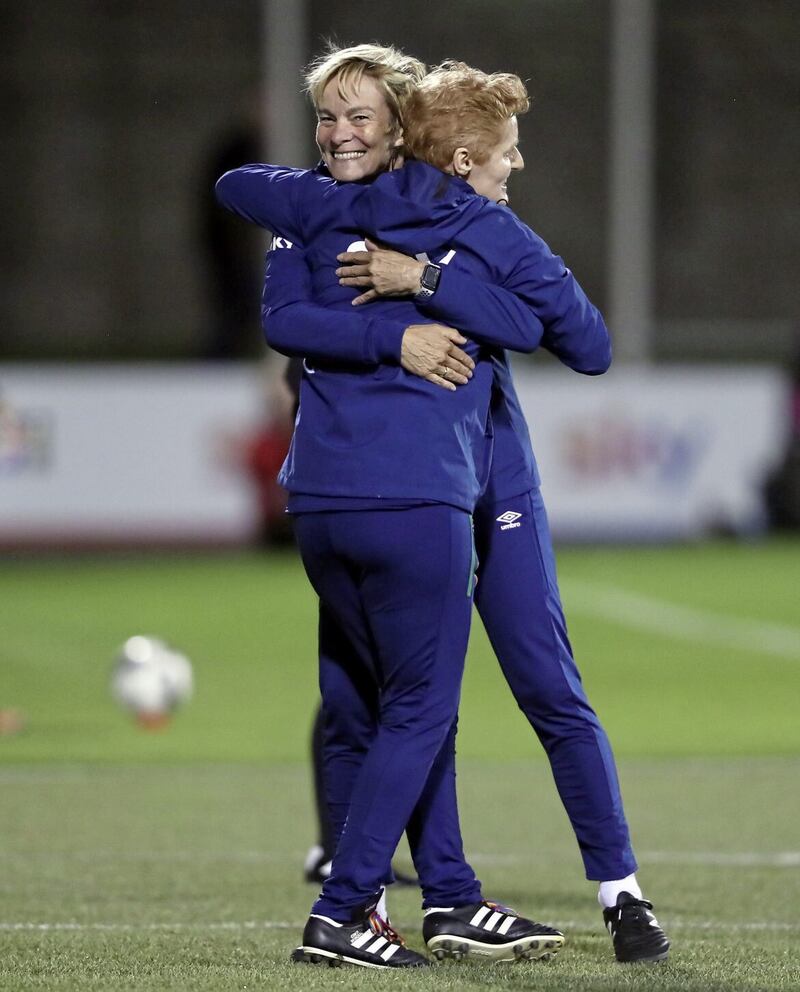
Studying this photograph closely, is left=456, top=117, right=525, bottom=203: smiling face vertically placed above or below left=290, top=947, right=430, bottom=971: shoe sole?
above

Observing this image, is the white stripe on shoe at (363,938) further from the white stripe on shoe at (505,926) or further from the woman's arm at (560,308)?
the woman's arm at (560,308)

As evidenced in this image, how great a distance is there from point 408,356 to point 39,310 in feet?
68.9

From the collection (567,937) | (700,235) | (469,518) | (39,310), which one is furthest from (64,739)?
(700,235)

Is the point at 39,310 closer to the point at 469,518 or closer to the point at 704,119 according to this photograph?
the point at 704,119

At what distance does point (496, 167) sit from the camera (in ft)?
14.8

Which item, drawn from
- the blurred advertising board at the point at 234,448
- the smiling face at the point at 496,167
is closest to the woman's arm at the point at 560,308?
the smiling face at the point at 496,167

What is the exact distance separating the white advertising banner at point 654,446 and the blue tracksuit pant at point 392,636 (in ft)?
45.6

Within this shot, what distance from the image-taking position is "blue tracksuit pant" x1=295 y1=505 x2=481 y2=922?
14.3 feet

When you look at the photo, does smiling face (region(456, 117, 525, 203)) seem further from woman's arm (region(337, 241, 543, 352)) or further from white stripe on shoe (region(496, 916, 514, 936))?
white stripe on shoe (region(496, 916, 514, 936))

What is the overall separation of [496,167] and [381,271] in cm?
37

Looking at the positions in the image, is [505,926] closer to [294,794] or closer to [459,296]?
[459,296]

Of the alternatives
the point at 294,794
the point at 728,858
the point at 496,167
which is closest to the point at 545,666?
the point at 496,167

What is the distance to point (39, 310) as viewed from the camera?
24.8 meters

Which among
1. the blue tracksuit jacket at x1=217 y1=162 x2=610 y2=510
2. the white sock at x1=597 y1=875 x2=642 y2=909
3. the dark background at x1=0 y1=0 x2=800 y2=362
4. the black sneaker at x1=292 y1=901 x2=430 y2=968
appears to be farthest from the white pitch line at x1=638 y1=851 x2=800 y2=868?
the dark background at x1=0 y1=0 x2=800 y2=362
